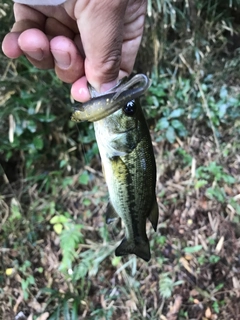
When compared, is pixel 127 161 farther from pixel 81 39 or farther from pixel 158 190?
pixel 158 190

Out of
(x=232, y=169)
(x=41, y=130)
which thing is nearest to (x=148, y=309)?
(x=232, y=169)

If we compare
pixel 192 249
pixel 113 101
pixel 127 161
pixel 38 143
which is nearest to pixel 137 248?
pixel 127 161

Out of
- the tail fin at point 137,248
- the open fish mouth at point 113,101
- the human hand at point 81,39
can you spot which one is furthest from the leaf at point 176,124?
the open fish mouth at point 113,101

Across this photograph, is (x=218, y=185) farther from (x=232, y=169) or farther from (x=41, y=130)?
(x=41, y=130)

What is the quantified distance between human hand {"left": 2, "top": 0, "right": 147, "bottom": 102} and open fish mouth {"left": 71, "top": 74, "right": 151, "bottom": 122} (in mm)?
162

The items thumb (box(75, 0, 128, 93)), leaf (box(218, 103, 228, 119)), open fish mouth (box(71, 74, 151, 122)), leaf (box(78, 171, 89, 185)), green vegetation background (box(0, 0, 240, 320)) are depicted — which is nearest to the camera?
open fish mouth (box(71, 74, 151, 122))

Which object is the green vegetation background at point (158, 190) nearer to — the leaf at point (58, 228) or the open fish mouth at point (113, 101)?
the leaf at point (58, 228)

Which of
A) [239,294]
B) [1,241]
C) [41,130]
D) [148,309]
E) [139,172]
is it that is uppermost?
[139,172]

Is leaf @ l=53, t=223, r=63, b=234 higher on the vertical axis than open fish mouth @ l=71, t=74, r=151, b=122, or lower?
lower

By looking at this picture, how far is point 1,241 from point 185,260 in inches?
49.1

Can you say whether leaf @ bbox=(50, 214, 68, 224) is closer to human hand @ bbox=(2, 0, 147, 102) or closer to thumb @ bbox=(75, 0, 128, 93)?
human hand @ bbox=(2, 0, 147, 102)

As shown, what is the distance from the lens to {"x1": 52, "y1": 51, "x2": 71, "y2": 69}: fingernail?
4.31 ft

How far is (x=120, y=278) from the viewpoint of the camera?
2.45 m

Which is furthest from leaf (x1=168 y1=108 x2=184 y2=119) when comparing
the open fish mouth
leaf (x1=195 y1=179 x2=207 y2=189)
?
the open fish mouth
